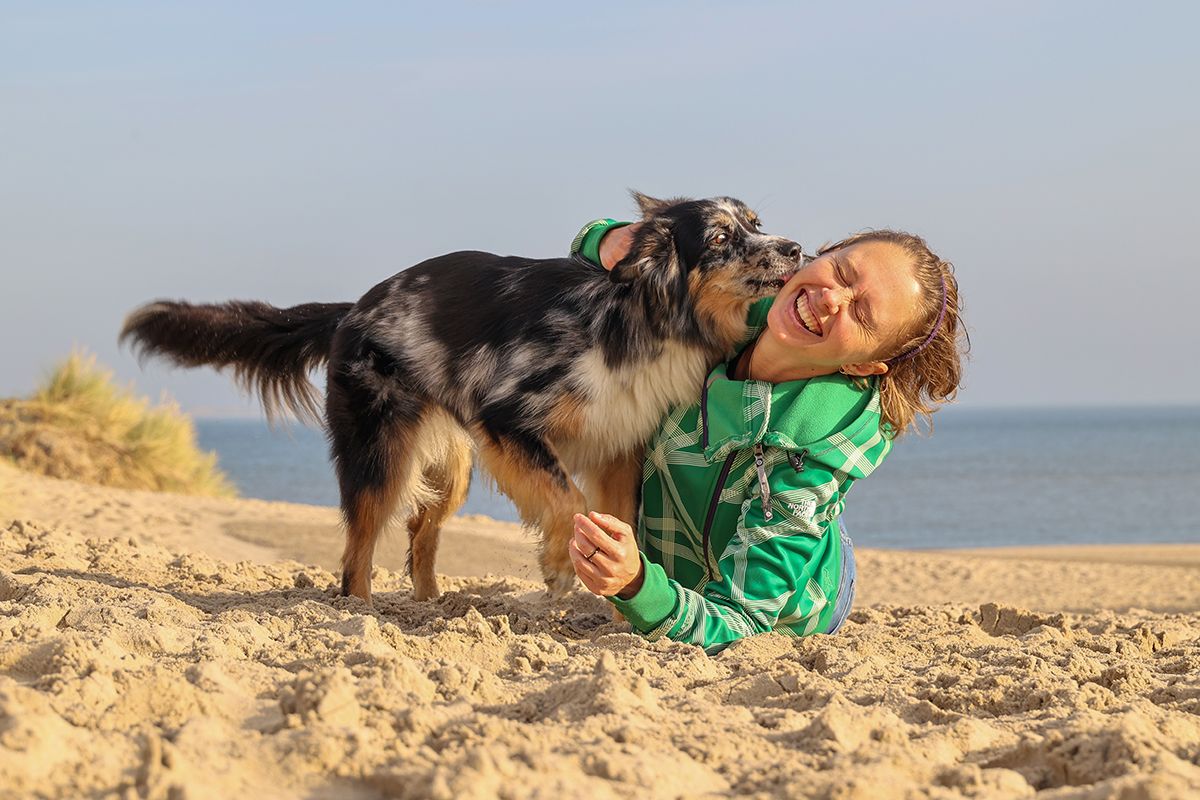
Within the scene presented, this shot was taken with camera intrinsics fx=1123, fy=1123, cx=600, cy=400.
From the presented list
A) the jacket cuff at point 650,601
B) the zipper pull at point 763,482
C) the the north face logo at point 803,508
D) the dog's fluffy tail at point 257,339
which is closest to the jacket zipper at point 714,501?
the zipper pull at point 763,482

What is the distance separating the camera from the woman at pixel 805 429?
12.3ft

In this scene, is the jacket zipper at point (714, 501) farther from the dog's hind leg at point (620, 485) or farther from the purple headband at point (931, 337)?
the purple headband at point (931, 337)

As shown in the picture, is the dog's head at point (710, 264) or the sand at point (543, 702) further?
the dog's head at point (710, 264)

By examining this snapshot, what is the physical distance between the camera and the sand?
6.66 ft

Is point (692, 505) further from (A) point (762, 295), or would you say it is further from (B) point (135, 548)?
(B) point (135, 548)

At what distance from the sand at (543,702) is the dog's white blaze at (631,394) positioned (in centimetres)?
71

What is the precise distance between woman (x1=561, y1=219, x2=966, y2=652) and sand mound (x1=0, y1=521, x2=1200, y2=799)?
16 cm

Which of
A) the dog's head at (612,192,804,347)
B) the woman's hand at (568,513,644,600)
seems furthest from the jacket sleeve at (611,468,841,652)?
the dog's head at (612,192,804,347)

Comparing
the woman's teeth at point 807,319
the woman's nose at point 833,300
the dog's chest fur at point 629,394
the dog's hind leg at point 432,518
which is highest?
the woman's nose at point 833,300

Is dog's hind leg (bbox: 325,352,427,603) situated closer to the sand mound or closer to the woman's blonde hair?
the sand mound

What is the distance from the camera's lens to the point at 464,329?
15.2ft

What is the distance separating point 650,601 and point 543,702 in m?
0.88

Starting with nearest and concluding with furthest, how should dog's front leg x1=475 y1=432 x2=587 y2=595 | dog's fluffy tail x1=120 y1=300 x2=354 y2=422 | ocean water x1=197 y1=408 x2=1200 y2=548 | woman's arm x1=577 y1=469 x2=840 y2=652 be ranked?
woman's arm x1=577 y1=469 x2=840 y2=652 < dog's front leg x1=475 y1=432 x2=587 y2=595 < dog's fluffy tail x1=120 y1=300 x2=354 y2=422 < ocean water x1=197 y1=408 x2=1200 y2=548

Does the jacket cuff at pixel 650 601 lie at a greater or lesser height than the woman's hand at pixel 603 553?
lesser
